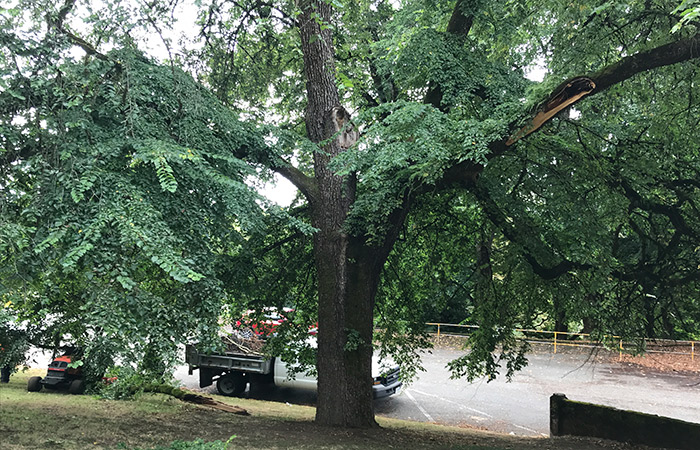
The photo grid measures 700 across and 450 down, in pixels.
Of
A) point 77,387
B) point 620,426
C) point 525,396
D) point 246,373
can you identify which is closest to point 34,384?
point 77,387

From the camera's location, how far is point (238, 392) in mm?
12625

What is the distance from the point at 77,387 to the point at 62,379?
424 mm

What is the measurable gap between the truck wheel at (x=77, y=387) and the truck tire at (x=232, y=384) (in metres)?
3.27

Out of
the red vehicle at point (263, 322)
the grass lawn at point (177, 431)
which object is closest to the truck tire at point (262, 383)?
the grass lawn at point (177, 431)

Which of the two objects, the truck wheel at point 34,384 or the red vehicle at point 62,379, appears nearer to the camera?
the red vehicle at point 62,379

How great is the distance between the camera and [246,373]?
41.3 ft

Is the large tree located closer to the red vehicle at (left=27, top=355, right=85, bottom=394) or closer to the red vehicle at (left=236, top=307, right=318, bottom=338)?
the red vehicle at (left=236, top=307, right=318, bottom=338)

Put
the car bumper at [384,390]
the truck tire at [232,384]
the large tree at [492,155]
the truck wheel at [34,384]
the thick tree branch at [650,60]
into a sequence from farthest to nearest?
the truck tire at [232,384]
the car bumper at [384,390]
the truck wheel at [34,384]
the large tree at [492,155]
the thick tree branch at [650,60]

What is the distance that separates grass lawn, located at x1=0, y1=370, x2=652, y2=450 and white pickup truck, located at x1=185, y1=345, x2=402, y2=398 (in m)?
2.38

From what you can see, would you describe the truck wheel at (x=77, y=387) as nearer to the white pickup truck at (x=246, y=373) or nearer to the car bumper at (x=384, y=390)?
the white pickup truck at (x=246, y=373)

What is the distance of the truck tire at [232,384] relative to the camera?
1262cm

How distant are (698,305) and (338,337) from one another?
18.4ft

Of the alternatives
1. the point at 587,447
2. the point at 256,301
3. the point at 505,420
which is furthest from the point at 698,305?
the point at 256,301

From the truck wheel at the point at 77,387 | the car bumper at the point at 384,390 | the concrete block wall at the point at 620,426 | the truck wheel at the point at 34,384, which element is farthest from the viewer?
the car bumper at the point at 384,390
